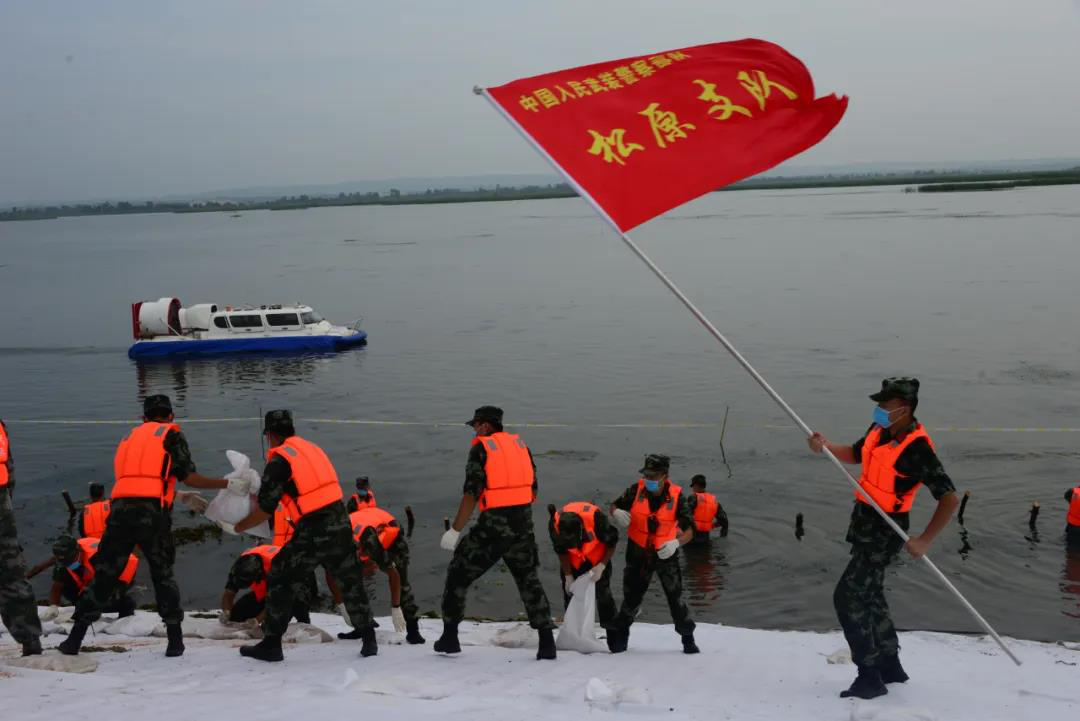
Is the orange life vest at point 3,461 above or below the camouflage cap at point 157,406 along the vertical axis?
below

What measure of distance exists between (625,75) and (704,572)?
10804 mm

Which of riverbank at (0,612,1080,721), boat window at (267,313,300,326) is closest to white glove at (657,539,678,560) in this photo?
riverbank at (0,612,1080,721)

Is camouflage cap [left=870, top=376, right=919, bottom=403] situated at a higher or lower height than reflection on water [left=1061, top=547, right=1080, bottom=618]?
higher

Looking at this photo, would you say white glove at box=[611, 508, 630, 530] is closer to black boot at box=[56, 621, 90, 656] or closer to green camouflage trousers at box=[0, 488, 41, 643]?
black boot at box=[56, 621, 90, 656]

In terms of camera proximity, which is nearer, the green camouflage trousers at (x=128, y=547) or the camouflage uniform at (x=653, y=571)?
the green camouflage trousers at (x=128, y=547)

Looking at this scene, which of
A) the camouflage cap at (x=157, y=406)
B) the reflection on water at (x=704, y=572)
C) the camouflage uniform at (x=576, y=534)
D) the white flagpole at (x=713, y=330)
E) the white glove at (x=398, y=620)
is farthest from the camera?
the reflection on water at (x=704, y=572)

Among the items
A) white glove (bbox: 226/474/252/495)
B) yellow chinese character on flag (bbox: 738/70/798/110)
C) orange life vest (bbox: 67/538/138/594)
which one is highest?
yellow chinese character on flag (bbox: 738/70/798/110)

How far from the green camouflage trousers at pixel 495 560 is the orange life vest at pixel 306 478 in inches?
49.0

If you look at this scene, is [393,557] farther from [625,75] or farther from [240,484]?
[625,75]

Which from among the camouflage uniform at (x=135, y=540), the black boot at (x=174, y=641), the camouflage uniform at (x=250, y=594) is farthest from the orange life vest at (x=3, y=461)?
the camouflage uniform at (x=250, y=594)

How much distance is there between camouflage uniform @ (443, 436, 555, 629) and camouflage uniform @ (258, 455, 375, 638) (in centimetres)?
86

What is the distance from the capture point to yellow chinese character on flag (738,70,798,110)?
7.59 m

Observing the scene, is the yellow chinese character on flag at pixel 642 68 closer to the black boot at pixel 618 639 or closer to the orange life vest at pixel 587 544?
the orange life vest at pixel 587 544

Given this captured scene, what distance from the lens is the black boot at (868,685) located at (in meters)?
7.32
